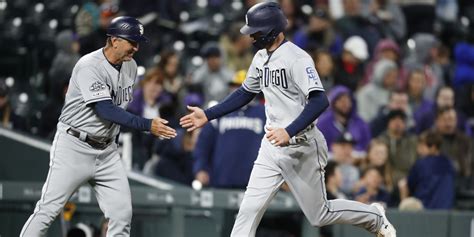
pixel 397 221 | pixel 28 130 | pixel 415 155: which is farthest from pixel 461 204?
pixel 28 130

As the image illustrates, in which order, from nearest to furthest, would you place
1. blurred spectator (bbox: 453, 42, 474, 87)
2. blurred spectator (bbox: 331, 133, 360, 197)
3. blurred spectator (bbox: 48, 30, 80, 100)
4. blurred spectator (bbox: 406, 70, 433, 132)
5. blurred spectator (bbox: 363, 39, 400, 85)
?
blurred spectator (bbox: 331, 133, 360, 197), blurred spectator (bbox: 48, 30, 80, 100), blurred spectator (bbox: 406, 70, 433, 132), blurred spectator (bbox: 363, 39, 400, 85), blurred spectator (bbox: 453, 42, 474, 87)

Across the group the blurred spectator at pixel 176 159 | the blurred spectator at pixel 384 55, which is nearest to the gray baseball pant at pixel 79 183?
the blurred spectator at pixel 176 159

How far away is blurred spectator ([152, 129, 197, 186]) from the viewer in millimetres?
12391

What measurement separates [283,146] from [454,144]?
5543mm

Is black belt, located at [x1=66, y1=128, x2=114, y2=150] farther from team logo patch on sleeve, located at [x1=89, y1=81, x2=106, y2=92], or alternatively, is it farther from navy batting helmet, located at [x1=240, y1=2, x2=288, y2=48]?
navy batting helmet, located at [x1=240, y1=2, x2=288, y2=48]

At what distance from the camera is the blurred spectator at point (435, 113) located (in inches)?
552

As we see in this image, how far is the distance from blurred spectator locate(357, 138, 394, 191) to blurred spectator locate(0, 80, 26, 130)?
3.45 metres

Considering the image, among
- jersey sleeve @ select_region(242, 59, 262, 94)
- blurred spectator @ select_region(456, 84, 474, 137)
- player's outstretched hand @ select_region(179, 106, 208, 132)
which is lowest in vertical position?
player's outstretched hand @ select_region(179, 106, 208, 132)

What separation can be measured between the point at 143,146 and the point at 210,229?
2212 millimetres

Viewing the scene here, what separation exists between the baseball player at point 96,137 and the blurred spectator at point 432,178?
4317 millimetres

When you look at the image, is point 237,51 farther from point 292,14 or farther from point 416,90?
point 416,90

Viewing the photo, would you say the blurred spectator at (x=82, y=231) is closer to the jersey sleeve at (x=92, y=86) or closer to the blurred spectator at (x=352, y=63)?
the jersey sleeve at (x=92, y=86)

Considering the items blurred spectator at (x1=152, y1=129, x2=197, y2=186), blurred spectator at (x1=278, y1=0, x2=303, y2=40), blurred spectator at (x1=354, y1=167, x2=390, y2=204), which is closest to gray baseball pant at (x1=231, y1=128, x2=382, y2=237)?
blurred spectator at (x1=354, y1=167, x2=390, y2=204)

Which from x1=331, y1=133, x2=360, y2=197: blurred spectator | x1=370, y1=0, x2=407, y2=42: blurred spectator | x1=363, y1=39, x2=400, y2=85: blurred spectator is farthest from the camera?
x1=370, y1=0, x2=407, y2=42: blurred spectator
